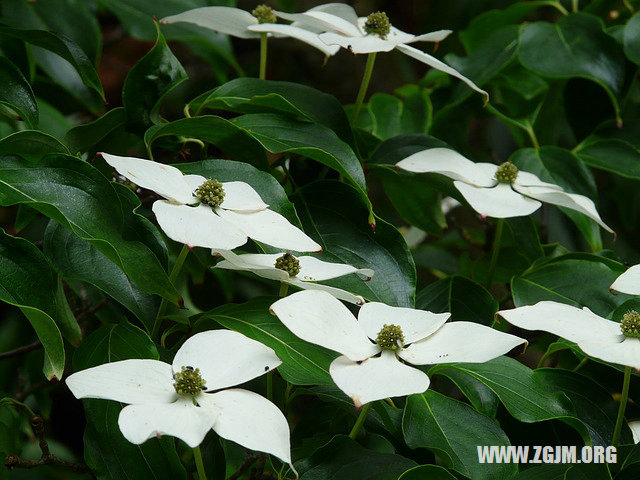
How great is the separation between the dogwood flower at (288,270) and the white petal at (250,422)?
106 mm

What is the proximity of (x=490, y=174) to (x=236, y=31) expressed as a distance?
0.30 metres

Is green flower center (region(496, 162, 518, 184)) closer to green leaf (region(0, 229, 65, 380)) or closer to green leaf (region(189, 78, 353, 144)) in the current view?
green leaf (region(189, 78, 353, 144))

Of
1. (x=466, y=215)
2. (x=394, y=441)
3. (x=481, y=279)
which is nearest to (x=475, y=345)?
(x=394, y=441)

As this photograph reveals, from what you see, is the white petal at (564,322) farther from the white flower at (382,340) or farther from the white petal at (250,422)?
the white petal at (250,422)

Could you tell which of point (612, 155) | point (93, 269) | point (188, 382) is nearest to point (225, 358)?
point (188, 382)

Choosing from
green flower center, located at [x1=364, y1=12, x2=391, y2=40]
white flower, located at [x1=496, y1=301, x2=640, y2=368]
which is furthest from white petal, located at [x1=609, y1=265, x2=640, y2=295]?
green flower center, located at [x1=364, y1=12, x2=391, y2=40]

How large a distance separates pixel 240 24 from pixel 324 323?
419 millimetres

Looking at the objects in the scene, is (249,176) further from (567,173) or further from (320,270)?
(567,173)

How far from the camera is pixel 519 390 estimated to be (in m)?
0.58

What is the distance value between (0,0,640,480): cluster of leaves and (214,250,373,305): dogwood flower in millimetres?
35

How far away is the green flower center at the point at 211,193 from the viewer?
59 cm

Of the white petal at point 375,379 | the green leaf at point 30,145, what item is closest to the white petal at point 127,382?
the white petal at point 375,379

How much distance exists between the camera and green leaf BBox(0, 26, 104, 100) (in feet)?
2.48

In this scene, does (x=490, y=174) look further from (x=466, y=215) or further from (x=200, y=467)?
(x=466, y=215)
